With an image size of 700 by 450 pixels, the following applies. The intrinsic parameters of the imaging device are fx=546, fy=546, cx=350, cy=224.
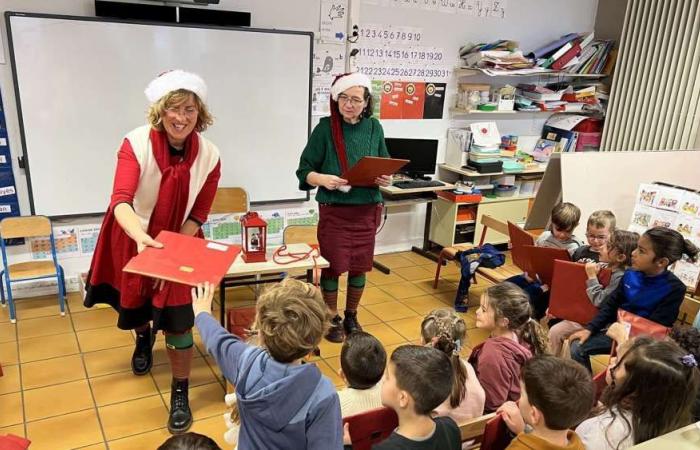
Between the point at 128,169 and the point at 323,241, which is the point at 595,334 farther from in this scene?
the point at 128,169

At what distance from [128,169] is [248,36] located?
2.19 metres

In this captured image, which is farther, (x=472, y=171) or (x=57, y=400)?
(x=472, y=171)

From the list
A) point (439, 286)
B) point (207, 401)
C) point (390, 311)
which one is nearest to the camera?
point (207, 401)

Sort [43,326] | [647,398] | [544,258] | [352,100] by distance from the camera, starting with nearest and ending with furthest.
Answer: [647,398] < [544,258] < [352,100] < [43,326]

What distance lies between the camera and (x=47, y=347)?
3354 mm

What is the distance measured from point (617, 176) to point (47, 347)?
385 cm

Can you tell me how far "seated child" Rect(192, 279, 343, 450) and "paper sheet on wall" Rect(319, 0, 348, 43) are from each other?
3.38 m

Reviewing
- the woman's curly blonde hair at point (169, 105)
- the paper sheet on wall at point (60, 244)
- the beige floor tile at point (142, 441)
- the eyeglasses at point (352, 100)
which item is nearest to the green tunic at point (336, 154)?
the eyeglasses at point (352, 100)

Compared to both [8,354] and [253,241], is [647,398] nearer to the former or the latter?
[253,241]

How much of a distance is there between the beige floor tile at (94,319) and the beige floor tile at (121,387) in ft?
2.28

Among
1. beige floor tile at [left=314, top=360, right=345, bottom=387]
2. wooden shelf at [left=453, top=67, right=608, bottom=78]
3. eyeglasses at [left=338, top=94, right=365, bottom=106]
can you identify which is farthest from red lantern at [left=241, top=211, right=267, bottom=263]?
wooden shelf at [left=453, top=67, right=608, bottom=78]

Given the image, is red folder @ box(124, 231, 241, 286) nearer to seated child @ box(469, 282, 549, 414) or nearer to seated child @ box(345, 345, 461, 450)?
seated child @ box(345, 345, 461, 450)

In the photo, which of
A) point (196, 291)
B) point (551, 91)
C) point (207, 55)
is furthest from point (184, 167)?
point (551, 91)

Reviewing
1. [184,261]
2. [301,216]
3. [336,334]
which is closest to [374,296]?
[336,334]
